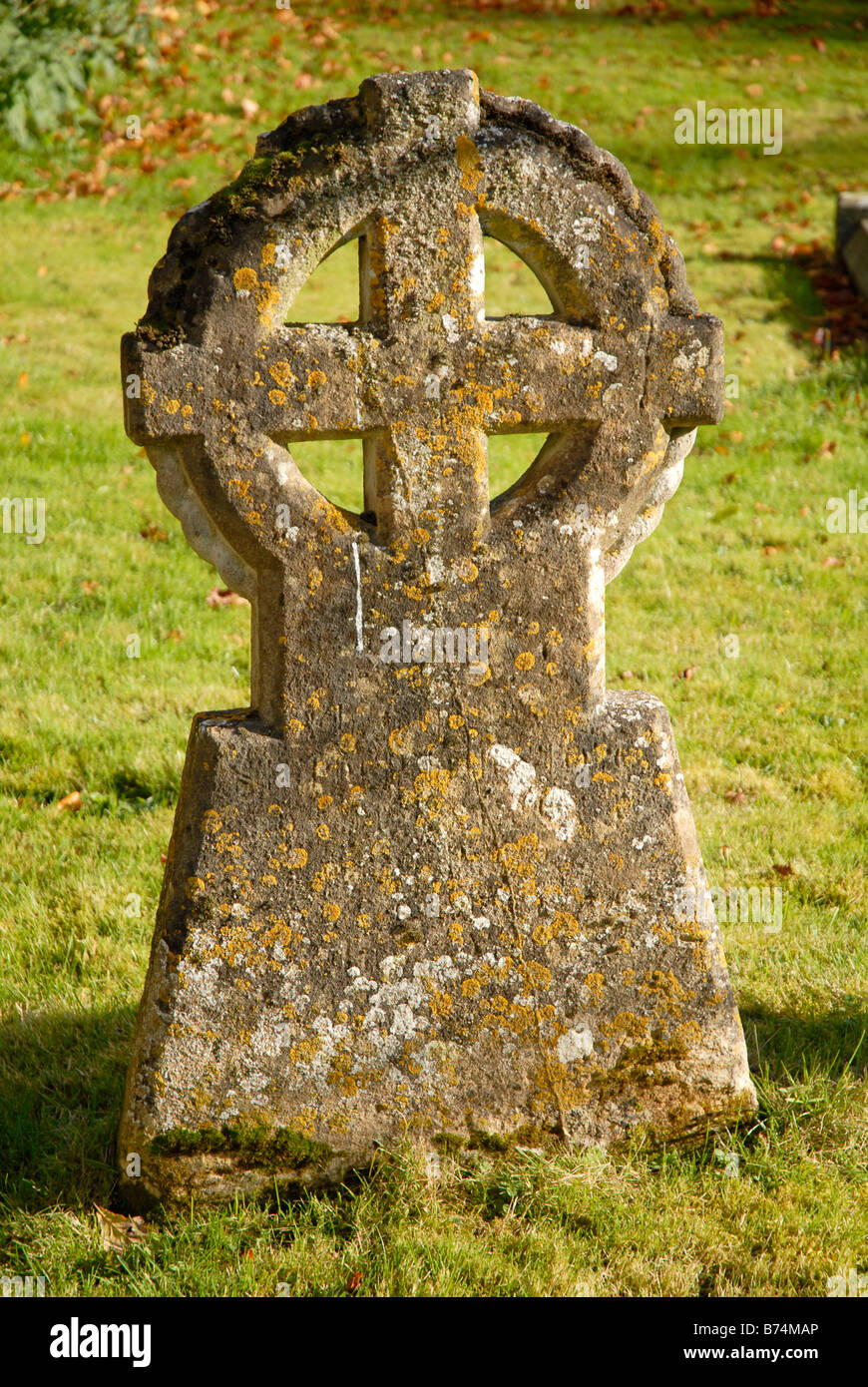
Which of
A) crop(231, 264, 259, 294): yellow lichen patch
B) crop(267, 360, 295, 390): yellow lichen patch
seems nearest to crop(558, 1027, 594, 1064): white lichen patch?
crop(267, 360, 295, 390): yellow lichen patch

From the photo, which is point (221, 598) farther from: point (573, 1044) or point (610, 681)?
point (573, 1044)

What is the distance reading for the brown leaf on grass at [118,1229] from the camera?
2.80 metres

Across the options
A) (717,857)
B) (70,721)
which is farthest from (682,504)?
(70,721)

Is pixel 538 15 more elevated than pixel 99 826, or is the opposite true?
pixel 538 15

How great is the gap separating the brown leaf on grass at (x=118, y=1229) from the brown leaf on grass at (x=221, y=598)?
143 inches

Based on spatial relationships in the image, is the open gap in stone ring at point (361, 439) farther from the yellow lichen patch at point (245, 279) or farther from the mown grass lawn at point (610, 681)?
the yellow lichen patch at point (245, 279)

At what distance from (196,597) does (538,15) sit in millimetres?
13220

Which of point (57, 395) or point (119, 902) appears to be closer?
point (119, 902)

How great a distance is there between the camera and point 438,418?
283 centimetres

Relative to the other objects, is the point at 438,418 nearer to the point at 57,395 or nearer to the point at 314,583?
Answer: the point at 314,583

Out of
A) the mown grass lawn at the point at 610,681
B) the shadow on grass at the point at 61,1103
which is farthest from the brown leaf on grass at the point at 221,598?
Answer: the shadow on grass at the point at 61,1103

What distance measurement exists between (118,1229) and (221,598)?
376 cm

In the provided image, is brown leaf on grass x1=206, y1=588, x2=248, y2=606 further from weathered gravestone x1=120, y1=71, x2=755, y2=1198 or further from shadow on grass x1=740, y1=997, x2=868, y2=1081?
shadow on grass x1=740, y1=997, x2=868, y2=1081

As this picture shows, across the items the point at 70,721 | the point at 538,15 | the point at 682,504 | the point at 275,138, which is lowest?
the point at 70,721
